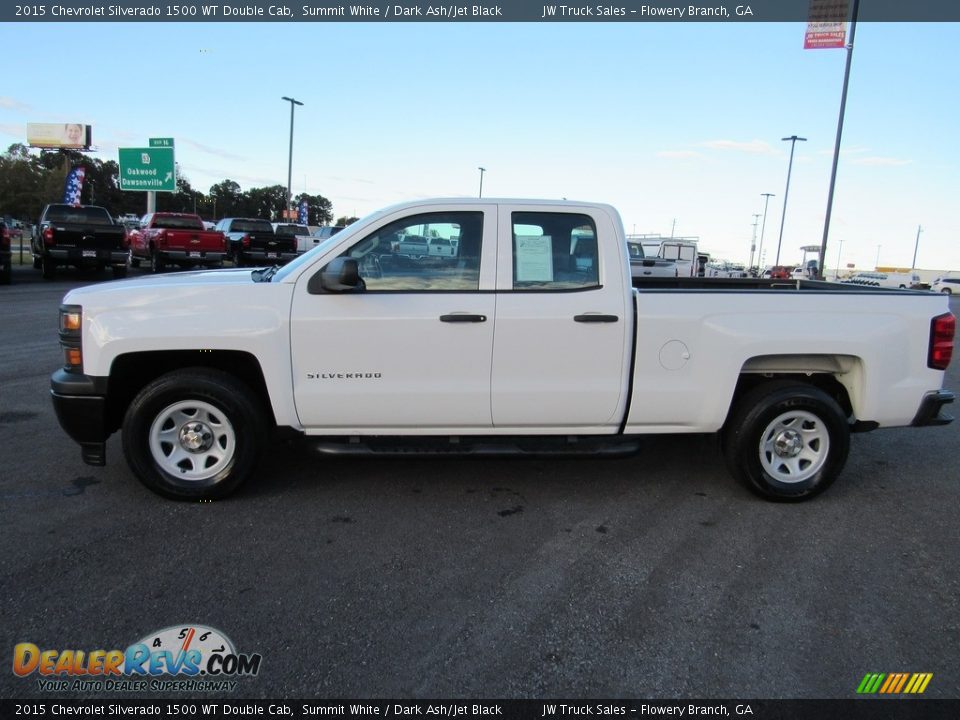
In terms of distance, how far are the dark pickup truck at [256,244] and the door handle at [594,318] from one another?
2089 cm

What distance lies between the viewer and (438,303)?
4195 mm

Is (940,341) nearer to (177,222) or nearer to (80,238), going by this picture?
(80,238)

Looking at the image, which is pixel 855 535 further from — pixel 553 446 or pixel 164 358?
pixel 164 358

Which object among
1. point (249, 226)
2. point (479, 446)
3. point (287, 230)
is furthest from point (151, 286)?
point (287, 230)

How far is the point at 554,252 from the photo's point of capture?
172 inches

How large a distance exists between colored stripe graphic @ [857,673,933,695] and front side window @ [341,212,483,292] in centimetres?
282

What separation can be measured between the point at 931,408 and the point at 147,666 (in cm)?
487

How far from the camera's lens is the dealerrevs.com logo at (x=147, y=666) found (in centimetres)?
261

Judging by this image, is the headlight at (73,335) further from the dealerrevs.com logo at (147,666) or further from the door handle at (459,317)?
the door handle at (459,317)

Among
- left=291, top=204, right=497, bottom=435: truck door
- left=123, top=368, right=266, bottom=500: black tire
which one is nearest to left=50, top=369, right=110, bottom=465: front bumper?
left=123, top=368, right=266, bottom=500: black tire

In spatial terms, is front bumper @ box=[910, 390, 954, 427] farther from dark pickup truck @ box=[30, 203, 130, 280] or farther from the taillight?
dark pickup truck @ box=[30, 203, 130, 280]

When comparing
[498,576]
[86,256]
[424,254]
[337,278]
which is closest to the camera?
[498,576]

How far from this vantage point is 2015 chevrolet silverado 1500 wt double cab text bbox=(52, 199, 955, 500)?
4.12 metres
